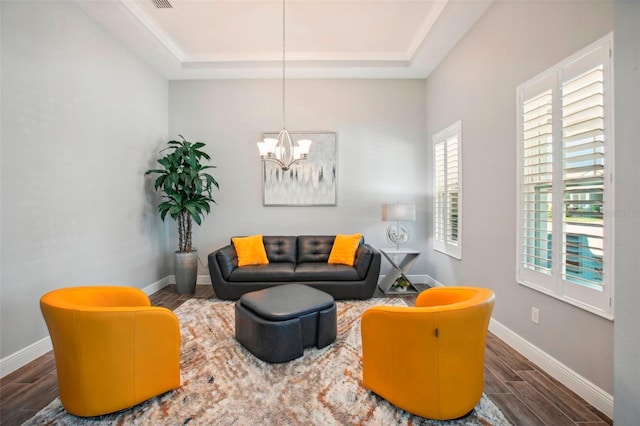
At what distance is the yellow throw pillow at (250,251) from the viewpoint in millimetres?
4082

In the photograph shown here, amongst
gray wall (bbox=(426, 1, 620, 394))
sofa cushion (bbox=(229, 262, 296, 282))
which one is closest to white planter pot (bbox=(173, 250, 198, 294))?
sofa cushion (bbox=(229, 262, 296, 282))

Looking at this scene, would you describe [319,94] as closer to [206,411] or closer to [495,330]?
[495,330]

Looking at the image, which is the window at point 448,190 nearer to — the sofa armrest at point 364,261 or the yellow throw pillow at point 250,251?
the sofa armrest at point 364,261

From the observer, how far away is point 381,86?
4648 mm

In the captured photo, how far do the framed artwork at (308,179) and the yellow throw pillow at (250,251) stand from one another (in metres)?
0.76

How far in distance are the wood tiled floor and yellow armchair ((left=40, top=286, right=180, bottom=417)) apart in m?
0.49

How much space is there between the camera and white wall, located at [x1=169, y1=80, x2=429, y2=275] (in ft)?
15.3

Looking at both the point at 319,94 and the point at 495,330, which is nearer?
the point at 495,330

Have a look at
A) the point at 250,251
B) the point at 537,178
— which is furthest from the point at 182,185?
the point at 537,178

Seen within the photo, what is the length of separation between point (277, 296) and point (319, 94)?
340 centimetres

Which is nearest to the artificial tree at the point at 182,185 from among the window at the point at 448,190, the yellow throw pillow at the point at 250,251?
the yellow throw pillow at the point at 250,251

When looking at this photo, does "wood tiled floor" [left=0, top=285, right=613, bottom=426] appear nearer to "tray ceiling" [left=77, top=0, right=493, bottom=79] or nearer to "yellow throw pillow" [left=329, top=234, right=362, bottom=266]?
"yellow throw pillow" [left=329, top=234, right=362, bottom=266]

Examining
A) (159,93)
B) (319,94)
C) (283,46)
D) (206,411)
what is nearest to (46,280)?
(206,411)

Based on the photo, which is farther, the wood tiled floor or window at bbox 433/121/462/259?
window at bbox 433/121/462/259
